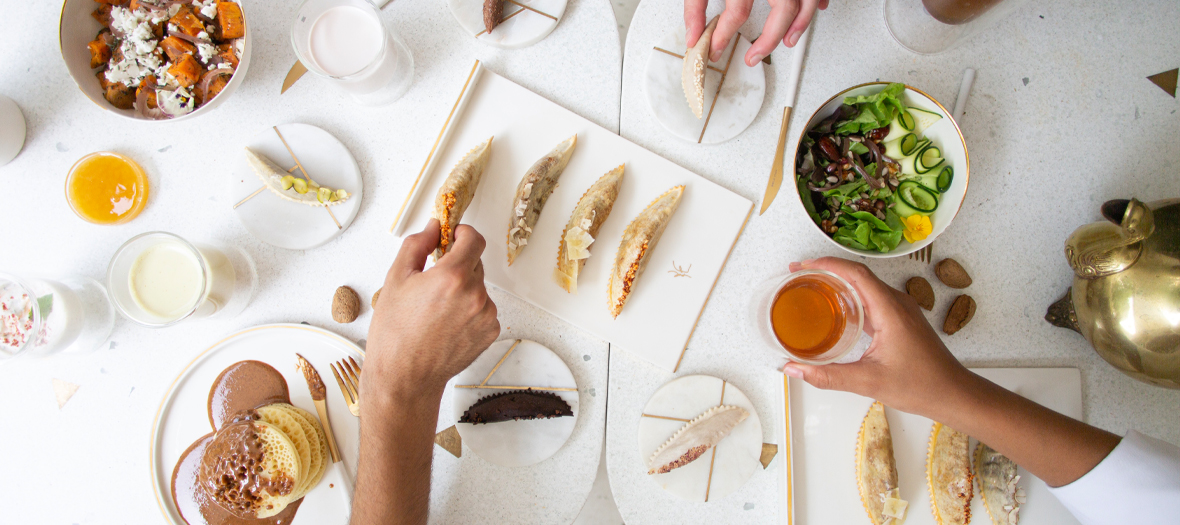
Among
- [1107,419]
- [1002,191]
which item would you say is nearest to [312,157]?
[1002,191]

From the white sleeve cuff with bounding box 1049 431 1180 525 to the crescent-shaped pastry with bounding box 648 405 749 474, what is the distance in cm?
75

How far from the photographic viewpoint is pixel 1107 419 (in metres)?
1.30

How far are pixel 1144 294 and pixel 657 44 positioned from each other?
124 cm

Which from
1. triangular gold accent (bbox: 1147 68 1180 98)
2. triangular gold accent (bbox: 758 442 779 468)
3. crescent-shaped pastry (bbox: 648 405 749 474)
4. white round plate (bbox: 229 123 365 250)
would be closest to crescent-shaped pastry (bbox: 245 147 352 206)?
white round plate (bbox: 229 123 365 250)

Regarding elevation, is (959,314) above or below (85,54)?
above

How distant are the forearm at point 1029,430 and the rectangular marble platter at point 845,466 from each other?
5.8 inches

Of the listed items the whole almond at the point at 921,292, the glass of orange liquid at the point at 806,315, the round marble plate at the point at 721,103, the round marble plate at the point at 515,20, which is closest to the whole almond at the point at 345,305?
the round marble plate at the point at 515,20

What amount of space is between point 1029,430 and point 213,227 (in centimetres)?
207

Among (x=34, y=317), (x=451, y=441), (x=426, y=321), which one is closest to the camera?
(x=426, y=321)

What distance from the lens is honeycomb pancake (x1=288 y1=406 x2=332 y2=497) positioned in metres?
→ 1.22

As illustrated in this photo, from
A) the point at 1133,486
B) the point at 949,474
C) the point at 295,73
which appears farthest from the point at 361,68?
the point at 1133,486

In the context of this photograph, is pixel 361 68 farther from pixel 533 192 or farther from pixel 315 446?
pixel 315 446

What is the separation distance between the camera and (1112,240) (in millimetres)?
1149

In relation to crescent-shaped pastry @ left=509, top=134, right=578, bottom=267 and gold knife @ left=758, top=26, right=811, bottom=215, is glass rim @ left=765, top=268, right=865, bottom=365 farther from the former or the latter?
crescent-shaped pastry @ left=509, top=134, right=578, bottom=267
